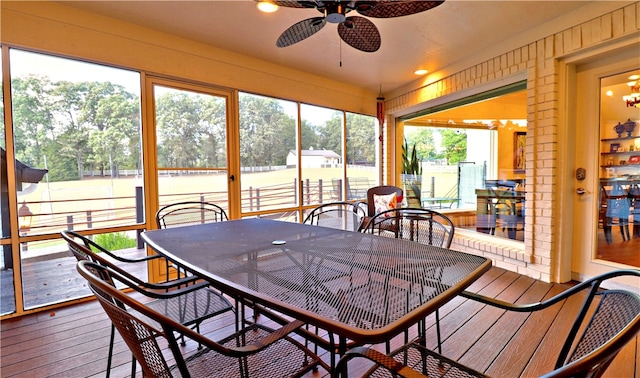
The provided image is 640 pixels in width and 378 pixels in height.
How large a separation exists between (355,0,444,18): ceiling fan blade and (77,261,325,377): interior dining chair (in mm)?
1737

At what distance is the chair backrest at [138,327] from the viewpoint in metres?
0.78

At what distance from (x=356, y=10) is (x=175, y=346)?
1913 millimetres

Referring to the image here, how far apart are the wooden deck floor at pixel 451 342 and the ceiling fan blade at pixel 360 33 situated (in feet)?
6.99

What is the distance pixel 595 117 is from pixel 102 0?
173 inches

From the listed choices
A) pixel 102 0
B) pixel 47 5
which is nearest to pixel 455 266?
pixel 102 0

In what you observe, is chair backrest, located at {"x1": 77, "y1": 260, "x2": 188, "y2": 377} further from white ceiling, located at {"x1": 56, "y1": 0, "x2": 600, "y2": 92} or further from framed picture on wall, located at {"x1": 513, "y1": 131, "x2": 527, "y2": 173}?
framed picture on wall, located at {"x1": 513, "y1": 131, "x2": 527, "y2": 173}

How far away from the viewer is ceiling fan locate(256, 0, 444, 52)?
1736mm

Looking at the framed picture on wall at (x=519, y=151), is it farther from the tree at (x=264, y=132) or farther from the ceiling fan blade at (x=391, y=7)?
the tree at (x=264, y=132)

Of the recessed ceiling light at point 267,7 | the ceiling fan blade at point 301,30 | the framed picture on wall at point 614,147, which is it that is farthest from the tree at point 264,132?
the framed picture on wall at point 614,147

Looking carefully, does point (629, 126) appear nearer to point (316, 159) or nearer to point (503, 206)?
point (503, 206)

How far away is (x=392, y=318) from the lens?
862 millimetres

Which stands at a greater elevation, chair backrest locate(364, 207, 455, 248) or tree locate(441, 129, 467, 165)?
tree locate(441, 129, 467, 165)

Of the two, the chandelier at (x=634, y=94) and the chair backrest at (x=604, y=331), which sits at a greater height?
the chandelier at (x=634, y=94)

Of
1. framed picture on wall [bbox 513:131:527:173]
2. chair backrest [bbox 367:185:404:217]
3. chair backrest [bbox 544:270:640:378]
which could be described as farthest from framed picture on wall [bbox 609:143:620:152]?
chair backrest [bbox 544:270:640:378]
